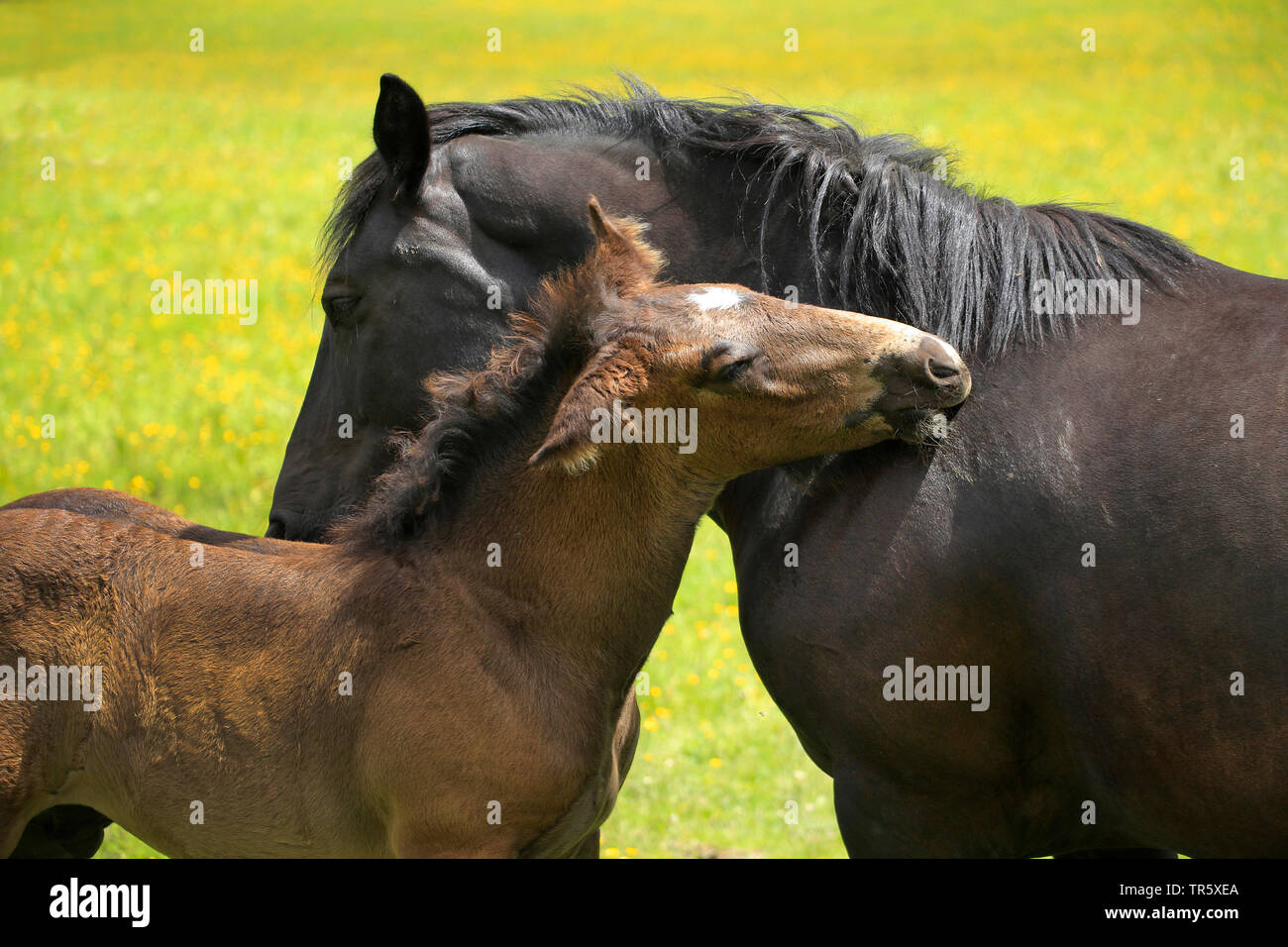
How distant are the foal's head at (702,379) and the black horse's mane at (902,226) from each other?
1.16ft

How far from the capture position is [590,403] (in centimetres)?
333

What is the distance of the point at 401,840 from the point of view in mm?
3580

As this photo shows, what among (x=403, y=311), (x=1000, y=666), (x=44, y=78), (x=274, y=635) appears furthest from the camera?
(x=44, y=78)

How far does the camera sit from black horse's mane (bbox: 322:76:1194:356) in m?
3.73

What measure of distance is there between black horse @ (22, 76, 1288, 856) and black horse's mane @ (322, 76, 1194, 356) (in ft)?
0.03

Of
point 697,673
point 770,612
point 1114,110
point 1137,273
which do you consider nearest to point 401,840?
point 770,612

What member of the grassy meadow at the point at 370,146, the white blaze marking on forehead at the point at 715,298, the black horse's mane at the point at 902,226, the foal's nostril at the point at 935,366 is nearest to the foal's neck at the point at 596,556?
the white blaze marking on forehead at the point at 715,298

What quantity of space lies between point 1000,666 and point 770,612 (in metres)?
0.67

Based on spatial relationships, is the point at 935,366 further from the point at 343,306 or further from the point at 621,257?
the point at 343,306

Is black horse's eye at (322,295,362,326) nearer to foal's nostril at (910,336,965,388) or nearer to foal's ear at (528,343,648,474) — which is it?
foal's ear at (528,343,648,474)

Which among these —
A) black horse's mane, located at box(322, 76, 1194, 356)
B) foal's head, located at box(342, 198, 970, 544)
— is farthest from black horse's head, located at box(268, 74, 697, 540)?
foal's head, located at box(342, 198, 970, 544)

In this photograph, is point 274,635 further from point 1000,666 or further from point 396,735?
point 1000,666

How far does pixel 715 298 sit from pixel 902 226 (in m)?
0.71

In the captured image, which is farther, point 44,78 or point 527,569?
point 44,78
